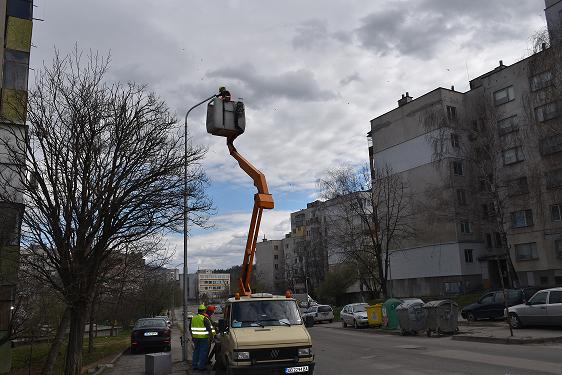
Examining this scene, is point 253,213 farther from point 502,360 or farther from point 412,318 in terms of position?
point 412,318

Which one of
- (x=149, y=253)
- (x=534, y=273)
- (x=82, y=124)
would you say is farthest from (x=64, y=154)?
(x=534, y=273)

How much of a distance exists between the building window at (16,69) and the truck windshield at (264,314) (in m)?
14.1

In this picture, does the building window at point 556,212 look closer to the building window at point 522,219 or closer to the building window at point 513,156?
the building window at point 522,219

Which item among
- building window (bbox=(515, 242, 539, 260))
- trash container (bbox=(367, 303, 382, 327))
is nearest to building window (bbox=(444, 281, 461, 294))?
building window (bbox=(515, 242, 539, 260))

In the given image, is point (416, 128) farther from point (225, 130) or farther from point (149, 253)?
point (225, 130)

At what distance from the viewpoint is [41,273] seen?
11.7m

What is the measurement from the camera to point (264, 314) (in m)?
11.1

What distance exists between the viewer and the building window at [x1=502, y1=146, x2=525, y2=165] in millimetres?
43062

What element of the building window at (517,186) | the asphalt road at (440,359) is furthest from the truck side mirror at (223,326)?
the building window at (517,186)

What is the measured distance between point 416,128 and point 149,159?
4281 cm

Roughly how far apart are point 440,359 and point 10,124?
12505 mm

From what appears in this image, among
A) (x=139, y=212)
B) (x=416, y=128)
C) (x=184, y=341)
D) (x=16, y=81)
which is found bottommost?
(x=184, y=341)

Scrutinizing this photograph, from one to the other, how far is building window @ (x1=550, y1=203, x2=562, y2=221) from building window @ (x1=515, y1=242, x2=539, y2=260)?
2863 millimetres

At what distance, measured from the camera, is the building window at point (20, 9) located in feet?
69.8
